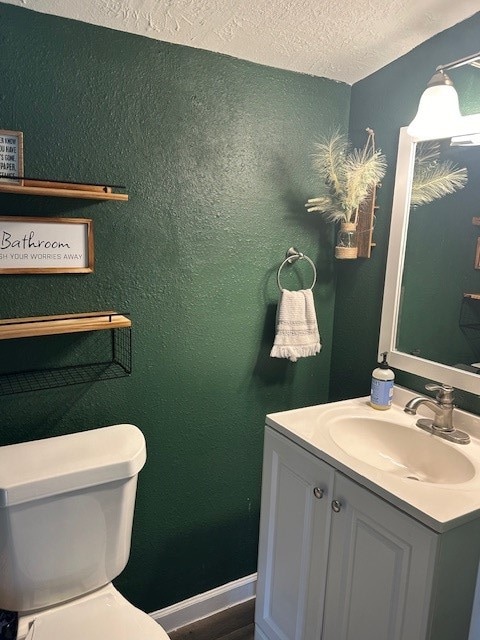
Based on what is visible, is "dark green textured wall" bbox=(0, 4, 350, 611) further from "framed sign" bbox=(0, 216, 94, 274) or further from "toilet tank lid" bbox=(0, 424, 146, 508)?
"toilet tank lid" bbox=(0, 424, 146, 508)

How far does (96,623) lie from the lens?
4.13ft

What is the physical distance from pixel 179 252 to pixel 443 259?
0.91m

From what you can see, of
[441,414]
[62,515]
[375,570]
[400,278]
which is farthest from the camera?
[400,278]

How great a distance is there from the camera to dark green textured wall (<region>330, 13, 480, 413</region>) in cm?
150

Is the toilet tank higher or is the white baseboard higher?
the toilet tank

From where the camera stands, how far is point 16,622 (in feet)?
4.32

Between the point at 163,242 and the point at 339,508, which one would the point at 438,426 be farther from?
the point at 163,242

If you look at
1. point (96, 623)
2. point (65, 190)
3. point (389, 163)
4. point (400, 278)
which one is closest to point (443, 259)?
point (400, 278)

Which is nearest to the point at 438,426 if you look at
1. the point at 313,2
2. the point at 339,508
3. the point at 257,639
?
the point at 339,508

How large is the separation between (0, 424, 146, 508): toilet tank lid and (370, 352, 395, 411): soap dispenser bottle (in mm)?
826

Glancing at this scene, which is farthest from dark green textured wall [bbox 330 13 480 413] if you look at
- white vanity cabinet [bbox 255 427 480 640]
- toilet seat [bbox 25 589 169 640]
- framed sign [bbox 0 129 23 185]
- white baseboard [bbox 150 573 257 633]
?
framed sign [bbox 0 129 23 185]

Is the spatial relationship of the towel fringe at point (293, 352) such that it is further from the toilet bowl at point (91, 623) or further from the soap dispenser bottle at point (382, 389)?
the toilet bowl at point (91, 623)

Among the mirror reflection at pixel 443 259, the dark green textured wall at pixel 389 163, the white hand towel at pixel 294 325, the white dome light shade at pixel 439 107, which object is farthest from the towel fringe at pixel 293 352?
the white dome light shade at pixel 439 107

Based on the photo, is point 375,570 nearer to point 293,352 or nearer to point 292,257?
point 293,352
